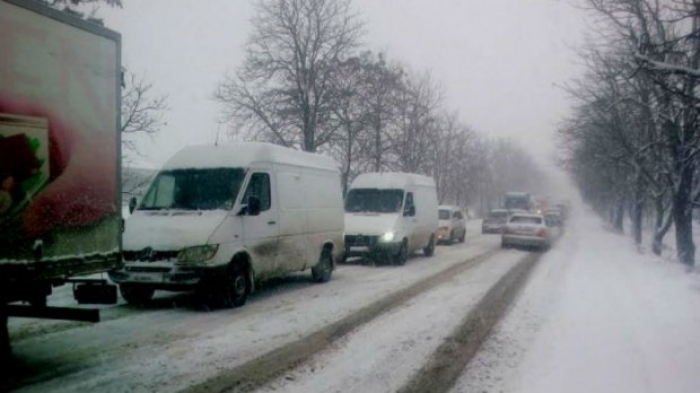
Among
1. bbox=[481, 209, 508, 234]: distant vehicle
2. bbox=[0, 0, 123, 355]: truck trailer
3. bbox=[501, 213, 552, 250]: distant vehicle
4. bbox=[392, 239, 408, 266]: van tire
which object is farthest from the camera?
bbox=[481, 209, 508, 234]: distant vehicle

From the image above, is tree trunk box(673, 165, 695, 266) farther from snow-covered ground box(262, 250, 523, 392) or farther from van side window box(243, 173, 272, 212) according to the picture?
van side window box(243, 173, 272, 212)

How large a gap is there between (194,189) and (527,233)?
16.8m

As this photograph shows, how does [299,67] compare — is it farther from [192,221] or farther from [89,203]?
[89,203]

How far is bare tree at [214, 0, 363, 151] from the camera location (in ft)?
86.1

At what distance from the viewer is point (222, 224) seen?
9.70 m

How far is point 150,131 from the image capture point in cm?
2264

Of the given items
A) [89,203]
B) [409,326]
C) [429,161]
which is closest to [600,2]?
[409,326]

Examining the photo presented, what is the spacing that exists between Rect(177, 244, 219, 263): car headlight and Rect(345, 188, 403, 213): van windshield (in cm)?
920

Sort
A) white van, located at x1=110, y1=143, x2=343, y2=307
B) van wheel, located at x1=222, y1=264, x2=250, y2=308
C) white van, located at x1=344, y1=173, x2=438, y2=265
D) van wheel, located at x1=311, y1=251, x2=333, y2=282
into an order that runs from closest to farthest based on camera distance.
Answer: white van, located at x1=110, y1=143, x2=343, y2=307 → van wheel, located at x1=222, y1=264, x2=250, y2=308 → van wheel, located at x1=311, y1=251, x2=333, y2=282 → white van, located at x1=344, y1=173, x2=438, y2=265

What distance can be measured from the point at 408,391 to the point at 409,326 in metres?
2.97

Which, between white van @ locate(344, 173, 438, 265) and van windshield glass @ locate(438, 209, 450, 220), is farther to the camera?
van windshield glass @ locate(438, 209, 450, 220)

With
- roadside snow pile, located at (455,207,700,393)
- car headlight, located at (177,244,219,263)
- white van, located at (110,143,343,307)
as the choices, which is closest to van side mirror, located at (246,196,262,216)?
white van, located at (110,143,343,307)

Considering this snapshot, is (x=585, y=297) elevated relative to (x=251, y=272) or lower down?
lower down

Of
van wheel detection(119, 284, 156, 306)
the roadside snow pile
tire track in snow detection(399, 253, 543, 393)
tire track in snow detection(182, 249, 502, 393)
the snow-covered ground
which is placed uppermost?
van wheel detection(119, 284, 156, 306)
